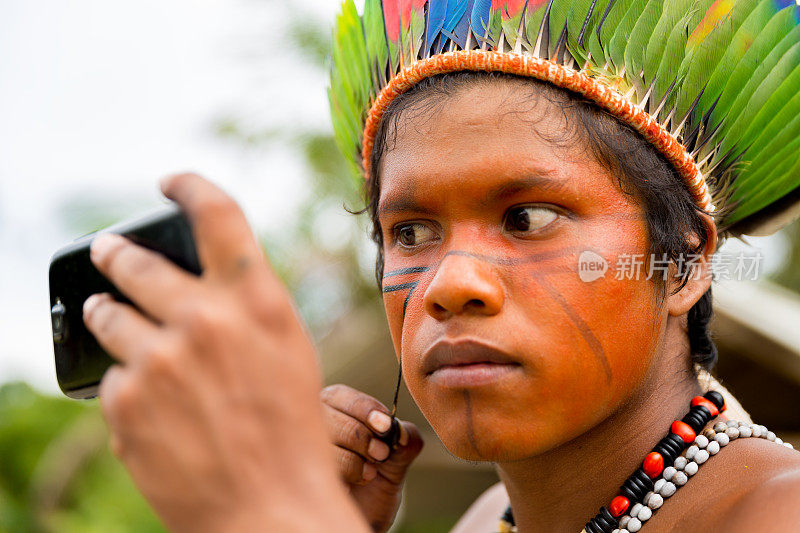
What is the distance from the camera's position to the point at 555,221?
5.37 feet

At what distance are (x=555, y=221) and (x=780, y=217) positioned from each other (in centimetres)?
90

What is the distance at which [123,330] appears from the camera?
0.95 m

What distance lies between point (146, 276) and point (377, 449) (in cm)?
133

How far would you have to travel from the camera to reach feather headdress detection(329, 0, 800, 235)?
1785 millimetres

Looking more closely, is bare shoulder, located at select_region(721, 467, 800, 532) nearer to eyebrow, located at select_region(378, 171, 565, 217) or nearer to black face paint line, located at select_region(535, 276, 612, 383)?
black face paint line, located at select_region(535, 276, 612, 383)

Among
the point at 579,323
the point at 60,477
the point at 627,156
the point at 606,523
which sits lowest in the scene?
the point at 60,477

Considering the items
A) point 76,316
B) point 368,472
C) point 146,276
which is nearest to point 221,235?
point 146,276

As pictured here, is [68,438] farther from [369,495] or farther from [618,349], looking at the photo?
[618,349]

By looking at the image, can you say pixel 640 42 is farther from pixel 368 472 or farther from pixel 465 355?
pixel 368 472

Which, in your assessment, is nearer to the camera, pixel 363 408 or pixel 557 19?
pixel 557 19

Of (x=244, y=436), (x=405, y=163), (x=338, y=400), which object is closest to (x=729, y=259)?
(x=405, y=163)

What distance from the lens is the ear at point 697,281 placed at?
181cm

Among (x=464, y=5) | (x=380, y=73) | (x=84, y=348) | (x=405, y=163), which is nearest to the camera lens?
(x=84, y=348)

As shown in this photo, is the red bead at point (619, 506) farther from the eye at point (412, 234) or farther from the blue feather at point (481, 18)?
the blue feather at point (481, 18)
